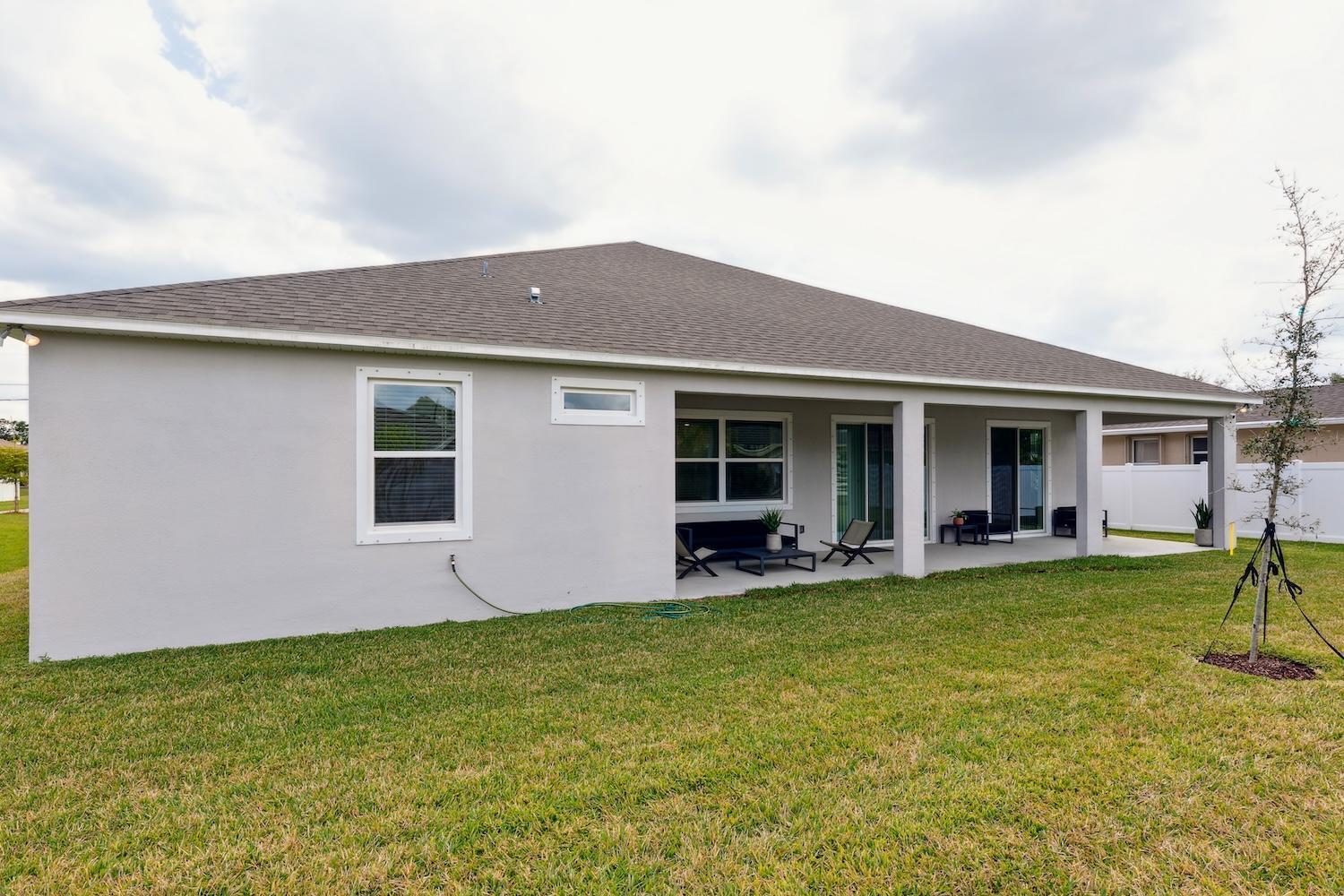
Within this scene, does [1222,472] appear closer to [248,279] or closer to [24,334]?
[248,279]

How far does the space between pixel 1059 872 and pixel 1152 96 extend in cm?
1367

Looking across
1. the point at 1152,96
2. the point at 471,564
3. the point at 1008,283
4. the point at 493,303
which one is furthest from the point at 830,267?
the point at 471,564

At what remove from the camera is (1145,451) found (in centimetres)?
2145

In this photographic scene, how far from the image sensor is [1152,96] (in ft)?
36.9

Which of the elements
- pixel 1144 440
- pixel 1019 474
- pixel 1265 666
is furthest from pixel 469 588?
pixel 1144 440

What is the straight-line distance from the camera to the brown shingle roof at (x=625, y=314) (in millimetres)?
6398

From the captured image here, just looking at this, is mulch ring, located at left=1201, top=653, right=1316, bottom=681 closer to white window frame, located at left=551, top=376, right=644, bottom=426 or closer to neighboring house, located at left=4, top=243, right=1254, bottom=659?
neighboring house, located at left=4, top=243, right=1254, bottom=659

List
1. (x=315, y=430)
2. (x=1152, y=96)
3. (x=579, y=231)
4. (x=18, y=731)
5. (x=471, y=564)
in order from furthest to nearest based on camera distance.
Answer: (x=579, y=231) < (x=1152, y=96) < (x=471, y=564) < (x=315, y=430) < (x=18, y=731)

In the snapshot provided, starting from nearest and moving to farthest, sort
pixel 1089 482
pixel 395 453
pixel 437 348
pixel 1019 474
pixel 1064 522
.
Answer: pixel 437 348 < pixel 395 453 < pixel 1089 482 < pixel 1019 474 < pixel 1064 522

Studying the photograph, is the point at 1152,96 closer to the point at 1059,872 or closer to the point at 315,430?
the point at 1059,872

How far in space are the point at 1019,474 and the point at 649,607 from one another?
10158mm

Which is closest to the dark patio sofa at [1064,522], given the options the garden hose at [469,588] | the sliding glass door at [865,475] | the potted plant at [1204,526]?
the potted plant at [1204,526]

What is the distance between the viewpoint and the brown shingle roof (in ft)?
21.0

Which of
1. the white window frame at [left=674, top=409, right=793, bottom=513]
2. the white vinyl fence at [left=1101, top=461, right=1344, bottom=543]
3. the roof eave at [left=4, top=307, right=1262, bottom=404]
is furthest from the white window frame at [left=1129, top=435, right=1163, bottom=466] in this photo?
the white window frame at [left=674, top=409, right=793, bottom=513]
